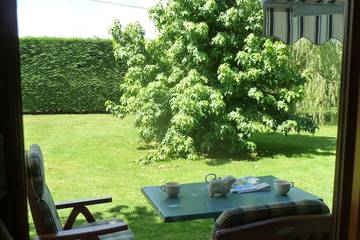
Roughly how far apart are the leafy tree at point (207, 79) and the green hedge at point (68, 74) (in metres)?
2.73

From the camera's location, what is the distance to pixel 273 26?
312 centimetres

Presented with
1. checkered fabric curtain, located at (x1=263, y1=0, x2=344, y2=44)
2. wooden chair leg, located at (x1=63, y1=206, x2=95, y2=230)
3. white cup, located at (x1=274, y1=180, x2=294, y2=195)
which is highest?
checkered fabric curtain, located at (x1=263, y1=0, x2=344, y2=44)

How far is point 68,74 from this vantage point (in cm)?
873

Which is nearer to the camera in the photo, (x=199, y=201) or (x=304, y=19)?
Result: (x=199, y=201)

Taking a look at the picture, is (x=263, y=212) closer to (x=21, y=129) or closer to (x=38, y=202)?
(x=21, y=129)

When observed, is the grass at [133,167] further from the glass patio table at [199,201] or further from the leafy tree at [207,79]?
the glass patio table at [199,201]

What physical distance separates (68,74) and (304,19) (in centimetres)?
654

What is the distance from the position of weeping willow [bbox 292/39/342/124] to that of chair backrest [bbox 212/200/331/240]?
22.2 feet

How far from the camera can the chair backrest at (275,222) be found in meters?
1.35

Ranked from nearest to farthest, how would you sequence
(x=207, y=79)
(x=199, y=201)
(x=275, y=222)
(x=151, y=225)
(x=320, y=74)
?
(x=275, y=222)
(x=199, y=201)
(x=151, y=225)
(x=207, y=79)
(x=320, y=74)

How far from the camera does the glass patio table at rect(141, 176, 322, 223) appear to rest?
2061 mm
